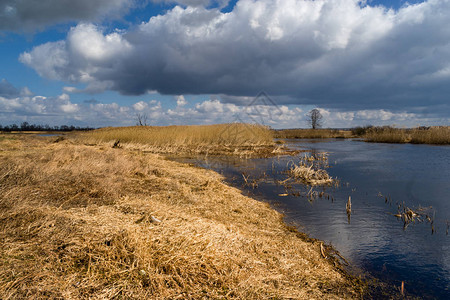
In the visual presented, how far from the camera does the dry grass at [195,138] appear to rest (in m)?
22.0

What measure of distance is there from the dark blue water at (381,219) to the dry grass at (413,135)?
17.7 meters

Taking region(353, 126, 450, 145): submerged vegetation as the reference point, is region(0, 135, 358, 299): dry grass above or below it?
below

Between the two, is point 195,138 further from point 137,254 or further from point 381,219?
point 137,254

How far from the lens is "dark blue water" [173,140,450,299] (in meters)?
3.89

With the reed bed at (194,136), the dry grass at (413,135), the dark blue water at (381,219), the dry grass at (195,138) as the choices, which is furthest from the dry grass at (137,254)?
the dry grass at (413,135)

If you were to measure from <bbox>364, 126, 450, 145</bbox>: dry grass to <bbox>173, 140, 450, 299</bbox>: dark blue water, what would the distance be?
58.2ft

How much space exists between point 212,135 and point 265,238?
20.6 metres

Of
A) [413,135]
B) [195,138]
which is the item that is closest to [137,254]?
[195,138]

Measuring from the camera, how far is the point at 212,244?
3.37 m

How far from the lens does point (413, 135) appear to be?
92.5 feet

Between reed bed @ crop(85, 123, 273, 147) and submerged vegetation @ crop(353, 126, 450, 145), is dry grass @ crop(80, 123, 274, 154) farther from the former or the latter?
submerged vegetation @ crop(353, 126, 450, 145)

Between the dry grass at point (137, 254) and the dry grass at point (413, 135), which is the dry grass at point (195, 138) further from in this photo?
the dry grass at point (137, 254)

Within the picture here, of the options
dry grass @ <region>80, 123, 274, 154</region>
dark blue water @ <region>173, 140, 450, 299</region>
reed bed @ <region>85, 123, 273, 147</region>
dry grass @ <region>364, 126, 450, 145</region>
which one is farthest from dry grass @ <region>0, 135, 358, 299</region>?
dry grass @ <region>364, 126, 450, 145</region>

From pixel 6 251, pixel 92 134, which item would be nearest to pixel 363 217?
pixel 6 251
